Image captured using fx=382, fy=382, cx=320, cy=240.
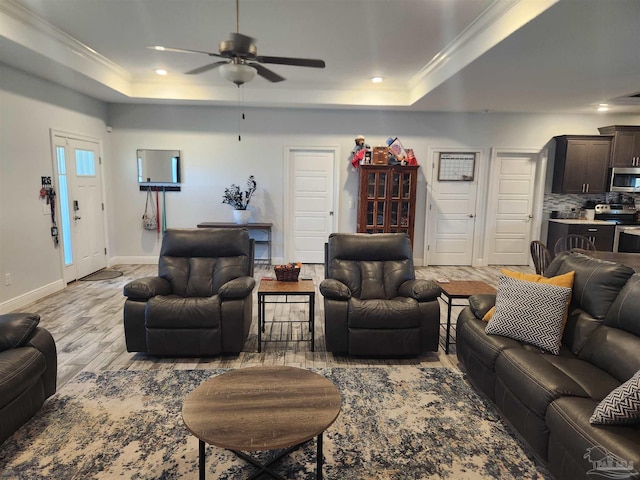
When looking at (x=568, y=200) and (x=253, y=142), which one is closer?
(x=253, y=142)

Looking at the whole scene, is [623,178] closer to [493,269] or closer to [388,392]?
[493,269]

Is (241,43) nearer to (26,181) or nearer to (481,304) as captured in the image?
(481,304)

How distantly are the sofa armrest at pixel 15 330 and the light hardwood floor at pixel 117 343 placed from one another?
0.62m

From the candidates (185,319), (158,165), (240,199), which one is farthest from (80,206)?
(185,319)

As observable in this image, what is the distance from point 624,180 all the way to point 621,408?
251 inches

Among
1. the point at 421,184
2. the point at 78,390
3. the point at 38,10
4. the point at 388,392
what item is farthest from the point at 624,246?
the point at 38,10

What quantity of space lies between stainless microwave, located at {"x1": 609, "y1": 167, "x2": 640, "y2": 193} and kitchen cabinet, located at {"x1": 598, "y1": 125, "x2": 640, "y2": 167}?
0.10 metres

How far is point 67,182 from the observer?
5191 millimetres

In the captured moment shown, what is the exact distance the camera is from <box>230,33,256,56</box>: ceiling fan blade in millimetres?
2457

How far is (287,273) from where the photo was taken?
350 cm

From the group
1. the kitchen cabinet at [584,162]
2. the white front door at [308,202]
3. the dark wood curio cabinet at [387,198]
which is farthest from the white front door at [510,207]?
the white front door at [308,202]

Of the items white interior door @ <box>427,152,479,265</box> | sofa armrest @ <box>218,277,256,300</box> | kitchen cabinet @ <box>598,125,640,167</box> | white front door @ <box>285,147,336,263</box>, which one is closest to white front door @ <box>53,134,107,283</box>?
white front door @ <box>285,147,336,263</box>

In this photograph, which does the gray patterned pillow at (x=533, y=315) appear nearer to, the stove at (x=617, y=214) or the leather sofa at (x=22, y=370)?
the leather sofa at (x=22, y=370)

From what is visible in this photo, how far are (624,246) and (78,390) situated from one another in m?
7.60
